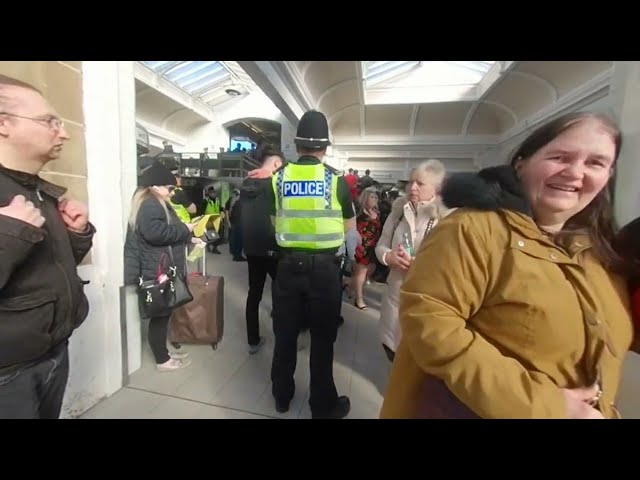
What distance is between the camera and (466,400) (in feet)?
2.15

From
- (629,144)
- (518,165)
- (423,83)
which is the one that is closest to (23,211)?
(518,165)

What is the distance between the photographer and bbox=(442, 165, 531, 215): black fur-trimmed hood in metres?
0.72

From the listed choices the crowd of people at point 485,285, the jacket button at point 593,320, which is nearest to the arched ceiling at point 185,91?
the crowd of people at point 485,285

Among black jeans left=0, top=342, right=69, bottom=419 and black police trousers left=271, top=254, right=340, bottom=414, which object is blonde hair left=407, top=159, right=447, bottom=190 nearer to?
black police trousers left=271, top=254, right=340, bottom=414

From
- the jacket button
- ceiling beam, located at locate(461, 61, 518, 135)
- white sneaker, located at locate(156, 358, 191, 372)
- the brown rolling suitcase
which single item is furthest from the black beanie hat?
ceiling beam, located at locate(461, 61, 518, 135)

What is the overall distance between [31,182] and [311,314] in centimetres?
129

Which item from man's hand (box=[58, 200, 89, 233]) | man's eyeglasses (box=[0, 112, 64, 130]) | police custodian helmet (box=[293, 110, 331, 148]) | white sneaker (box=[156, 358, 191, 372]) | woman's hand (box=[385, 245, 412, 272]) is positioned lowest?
white sneaker (box=[156, 358, 191, 372])

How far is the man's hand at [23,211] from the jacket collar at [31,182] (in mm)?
77

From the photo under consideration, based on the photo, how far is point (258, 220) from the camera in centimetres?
231

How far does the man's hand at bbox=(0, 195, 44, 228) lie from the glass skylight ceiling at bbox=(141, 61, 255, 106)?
8684 mm

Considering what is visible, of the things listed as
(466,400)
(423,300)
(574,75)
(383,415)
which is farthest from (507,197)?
(574,75)

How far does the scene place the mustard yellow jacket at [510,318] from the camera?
64 cm

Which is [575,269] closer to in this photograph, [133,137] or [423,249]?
[423,249]

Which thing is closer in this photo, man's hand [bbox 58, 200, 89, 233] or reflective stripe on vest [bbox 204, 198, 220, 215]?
man's hand [bbox 58, 200, 89, 233]
